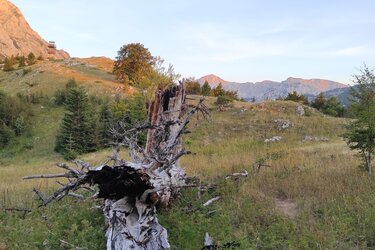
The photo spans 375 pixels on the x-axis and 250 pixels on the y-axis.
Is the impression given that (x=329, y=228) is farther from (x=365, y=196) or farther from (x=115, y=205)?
(x=115, y=205)

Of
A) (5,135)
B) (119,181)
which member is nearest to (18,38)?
(5,135)

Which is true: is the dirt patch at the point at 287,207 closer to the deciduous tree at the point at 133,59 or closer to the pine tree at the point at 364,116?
the pine tree at the point at 364,116

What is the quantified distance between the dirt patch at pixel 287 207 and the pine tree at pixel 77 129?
74.2 feet

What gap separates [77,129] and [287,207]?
2419cm

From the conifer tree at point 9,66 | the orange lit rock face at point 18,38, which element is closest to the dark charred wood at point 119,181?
the conifer tree at point 9,66

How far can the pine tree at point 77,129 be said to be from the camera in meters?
28.2

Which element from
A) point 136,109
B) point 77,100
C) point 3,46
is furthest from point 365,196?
point 3,46

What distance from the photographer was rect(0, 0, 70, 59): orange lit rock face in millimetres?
156800

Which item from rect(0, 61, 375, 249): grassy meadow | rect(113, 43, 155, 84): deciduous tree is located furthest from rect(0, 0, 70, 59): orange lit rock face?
rect(0, 61, 375, 249): grassy meadow

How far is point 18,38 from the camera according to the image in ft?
571

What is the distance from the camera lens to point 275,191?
8234 mm

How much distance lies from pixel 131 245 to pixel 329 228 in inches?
130

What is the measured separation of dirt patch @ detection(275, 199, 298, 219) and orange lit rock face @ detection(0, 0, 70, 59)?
157 meters

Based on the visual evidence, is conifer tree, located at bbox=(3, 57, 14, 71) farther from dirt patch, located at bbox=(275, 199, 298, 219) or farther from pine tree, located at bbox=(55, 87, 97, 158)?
dirt patch, located at bbox=(275, 199, 298, 219)
